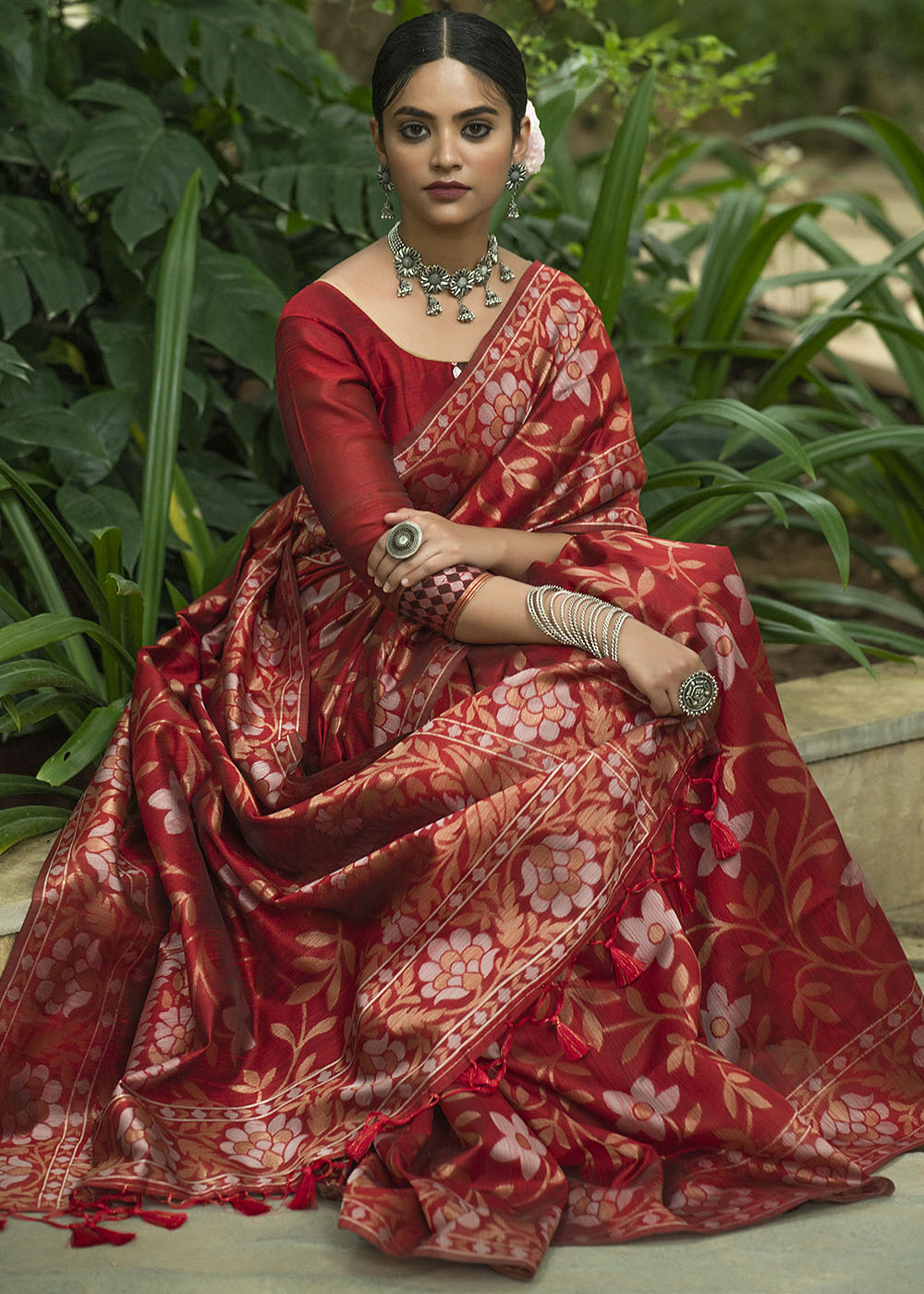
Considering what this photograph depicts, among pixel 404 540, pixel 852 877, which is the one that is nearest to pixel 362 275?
pixel 404 540

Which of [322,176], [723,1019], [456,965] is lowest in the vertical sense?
[723,1019]

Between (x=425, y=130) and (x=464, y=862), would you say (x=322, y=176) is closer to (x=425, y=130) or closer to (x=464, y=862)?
(x=425, y=130)

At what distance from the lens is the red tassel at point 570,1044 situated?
1576mm

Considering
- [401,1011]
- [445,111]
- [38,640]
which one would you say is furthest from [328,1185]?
[445,111]

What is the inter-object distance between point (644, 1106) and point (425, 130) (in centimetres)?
115

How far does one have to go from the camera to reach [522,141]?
70.4 inches

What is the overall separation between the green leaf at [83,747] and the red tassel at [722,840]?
2.75 feet

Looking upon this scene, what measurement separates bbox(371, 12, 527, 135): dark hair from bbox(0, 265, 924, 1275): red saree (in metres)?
0.26

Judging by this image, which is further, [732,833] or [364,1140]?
[732,833]

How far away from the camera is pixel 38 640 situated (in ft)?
6.05

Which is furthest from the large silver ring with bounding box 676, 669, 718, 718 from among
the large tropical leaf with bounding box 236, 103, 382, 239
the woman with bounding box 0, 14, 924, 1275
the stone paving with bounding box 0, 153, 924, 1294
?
the large tropical leaf with bounding box 236, 103, 382, 239

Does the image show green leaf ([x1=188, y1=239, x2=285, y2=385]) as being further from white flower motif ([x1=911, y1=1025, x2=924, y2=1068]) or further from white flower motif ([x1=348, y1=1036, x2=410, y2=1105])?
white flower motif ([x1=911, y1=1025, x2=924, y2=1068])

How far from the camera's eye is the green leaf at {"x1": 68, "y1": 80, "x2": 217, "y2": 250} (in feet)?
7.86

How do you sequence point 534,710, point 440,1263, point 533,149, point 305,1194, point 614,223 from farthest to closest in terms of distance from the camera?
1. point 614,223
2. point 533,149
3. point 534,710
4. point 305,1194
5. point 440,1263
